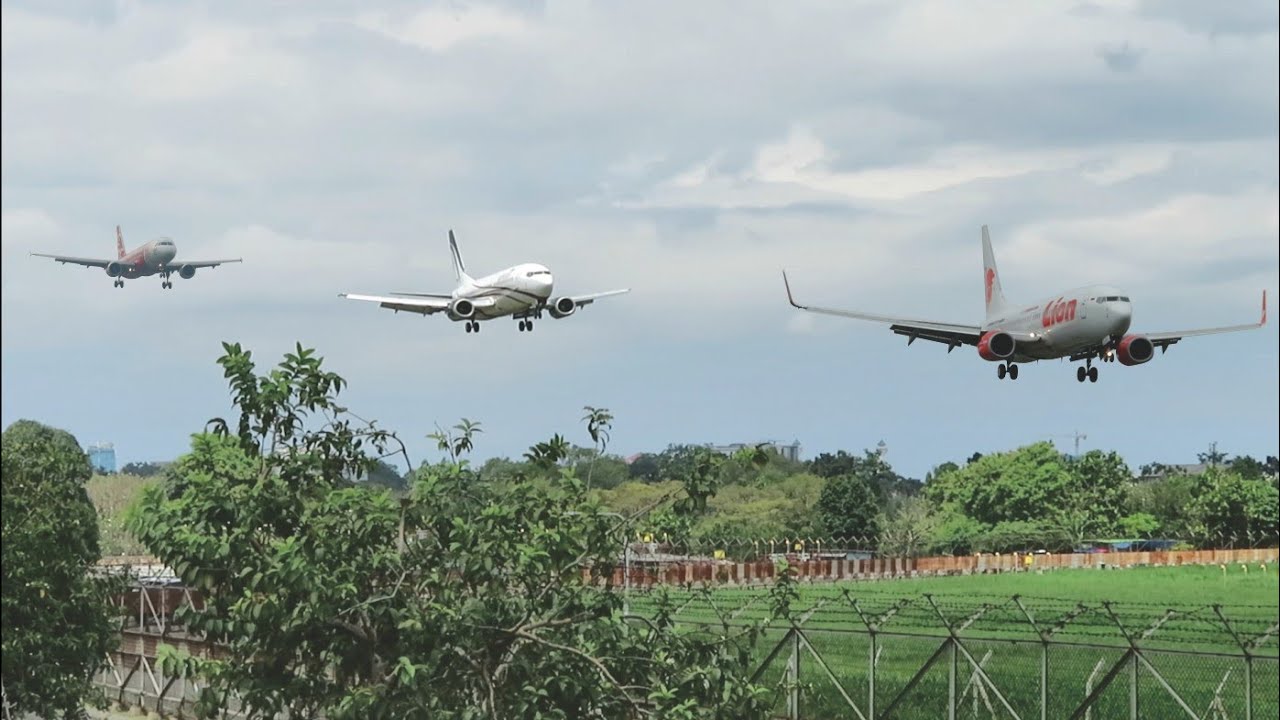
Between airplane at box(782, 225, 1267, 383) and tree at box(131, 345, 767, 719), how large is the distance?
141ft

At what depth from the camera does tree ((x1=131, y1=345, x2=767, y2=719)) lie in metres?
18.1

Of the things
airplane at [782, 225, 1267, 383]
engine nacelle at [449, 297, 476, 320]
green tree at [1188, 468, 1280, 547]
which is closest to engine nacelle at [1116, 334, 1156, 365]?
airplane at [782, 225, 1267, 383]

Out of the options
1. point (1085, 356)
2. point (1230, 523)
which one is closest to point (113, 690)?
point (1085, 356)

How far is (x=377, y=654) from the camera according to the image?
743 inches

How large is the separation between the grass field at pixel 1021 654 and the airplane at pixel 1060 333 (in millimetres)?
9758

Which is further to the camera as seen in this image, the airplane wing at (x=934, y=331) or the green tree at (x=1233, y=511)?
the green tree at (x=1233, y=511)

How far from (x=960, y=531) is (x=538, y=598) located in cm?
15998

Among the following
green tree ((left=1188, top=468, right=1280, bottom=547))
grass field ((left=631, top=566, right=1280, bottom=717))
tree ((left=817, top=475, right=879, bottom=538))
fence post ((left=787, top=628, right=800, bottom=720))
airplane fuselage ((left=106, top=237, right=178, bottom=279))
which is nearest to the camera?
fence post ((left=787, top=628, right=800, bottom=720))

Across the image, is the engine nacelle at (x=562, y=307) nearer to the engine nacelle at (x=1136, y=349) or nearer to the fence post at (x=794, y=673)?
the engine nacelle at (x=1136, y=349)

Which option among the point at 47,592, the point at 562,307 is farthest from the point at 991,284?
the point at 47,592

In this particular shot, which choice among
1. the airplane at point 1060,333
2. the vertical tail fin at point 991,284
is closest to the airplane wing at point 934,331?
the airplane at point 1060,333

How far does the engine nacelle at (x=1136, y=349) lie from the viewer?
210 feet

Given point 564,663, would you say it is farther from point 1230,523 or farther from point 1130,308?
point 1230,523

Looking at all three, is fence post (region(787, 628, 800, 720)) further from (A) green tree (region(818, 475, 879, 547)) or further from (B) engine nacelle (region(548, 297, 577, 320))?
(A) green tree (region(818, 475, 879, 547))
